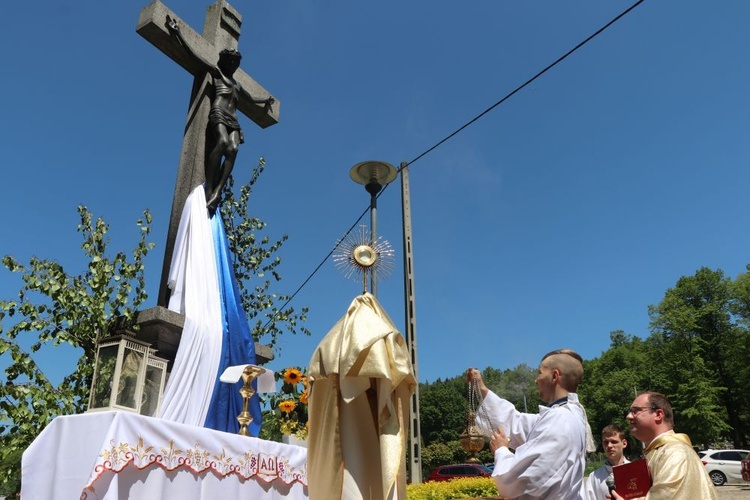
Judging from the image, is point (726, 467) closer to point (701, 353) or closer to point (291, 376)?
point (701, 353)

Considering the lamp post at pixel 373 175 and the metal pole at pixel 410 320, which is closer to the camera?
the lamp post at pixel 373 175

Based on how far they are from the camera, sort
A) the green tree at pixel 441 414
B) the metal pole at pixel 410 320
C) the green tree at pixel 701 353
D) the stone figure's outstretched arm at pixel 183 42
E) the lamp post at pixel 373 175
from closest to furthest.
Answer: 1. the stone figure's outstretched arm at pixel 183 42
2. the lamp post at pixel 373 175
3. the metal pole at pixel 410 320
4. the green tree at pixel 701 353
5. the green tree at pixel 441 414

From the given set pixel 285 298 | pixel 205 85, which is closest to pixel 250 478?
pixel 205 85

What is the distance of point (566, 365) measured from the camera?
3.62 meters

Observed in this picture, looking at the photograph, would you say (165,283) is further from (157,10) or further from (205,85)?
(157,10)

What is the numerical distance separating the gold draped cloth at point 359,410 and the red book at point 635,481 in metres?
1.33

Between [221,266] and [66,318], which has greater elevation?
[221,266]

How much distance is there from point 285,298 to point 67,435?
21.3 ft

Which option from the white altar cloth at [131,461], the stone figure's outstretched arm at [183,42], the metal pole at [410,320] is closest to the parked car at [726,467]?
the metal pole at [410,320]

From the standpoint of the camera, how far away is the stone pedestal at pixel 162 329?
5707 mm

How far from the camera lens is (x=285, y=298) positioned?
407 inches

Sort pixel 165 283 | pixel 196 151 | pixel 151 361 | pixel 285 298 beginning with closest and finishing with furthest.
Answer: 1. pixel 151 361
2. pixel 165 283
3. pixel 196 151
4. pixel 285 298

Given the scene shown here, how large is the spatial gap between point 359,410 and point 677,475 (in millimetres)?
1912

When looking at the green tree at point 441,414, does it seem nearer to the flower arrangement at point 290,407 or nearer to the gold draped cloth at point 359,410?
the flower arrangement at point 290,407
